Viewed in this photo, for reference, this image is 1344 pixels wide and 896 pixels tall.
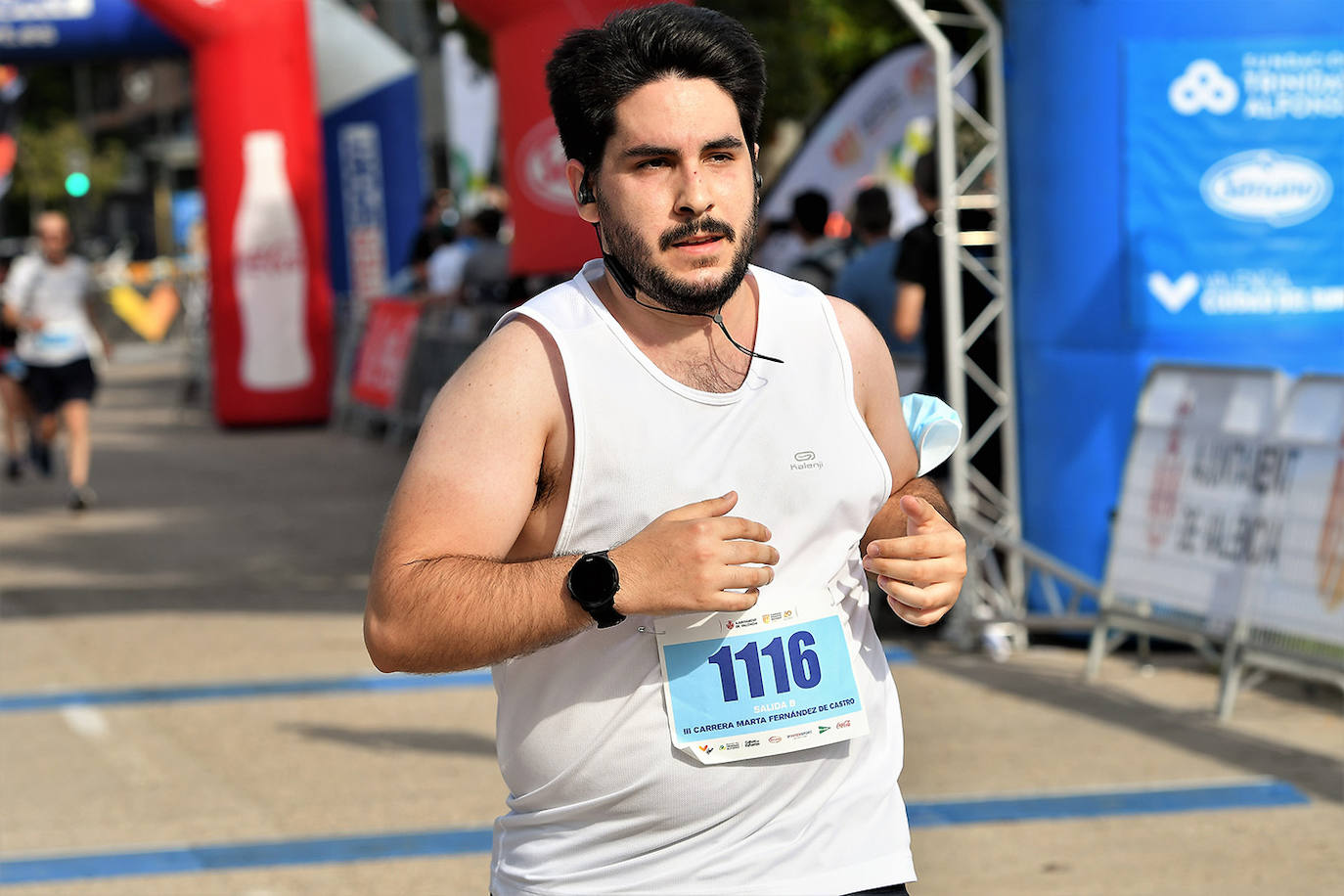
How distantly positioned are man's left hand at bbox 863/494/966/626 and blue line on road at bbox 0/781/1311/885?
10.3ft

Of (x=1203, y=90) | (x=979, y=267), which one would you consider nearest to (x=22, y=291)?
(x=979, y=267)

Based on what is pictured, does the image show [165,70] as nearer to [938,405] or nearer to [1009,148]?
[1009,148]

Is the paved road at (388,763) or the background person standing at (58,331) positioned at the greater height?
the background person standing at (58,331)

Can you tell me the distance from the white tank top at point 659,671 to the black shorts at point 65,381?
1130cm

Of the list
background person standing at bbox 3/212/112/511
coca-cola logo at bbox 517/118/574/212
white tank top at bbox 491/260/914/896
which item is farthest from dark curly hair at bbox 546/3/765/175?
background person standing at bbox 3/212/112/511

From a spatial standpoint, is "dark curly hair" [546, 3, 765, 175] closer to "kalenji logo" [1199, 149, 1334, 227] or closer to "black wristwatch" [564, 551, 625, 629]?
"black wristwatch" [564, 551, 625, 629]

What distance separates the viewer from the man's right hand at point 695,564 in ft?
7.30

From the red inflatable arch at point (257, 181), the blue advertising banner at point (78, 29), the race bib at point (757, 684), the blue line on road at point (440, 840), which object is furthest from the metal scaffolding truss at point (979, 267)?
the blue advertising banner at point (78, 29)

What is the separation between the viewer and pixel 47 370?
515 inches

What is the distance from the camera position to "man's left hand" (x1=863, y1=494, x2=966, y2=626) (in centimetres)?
243

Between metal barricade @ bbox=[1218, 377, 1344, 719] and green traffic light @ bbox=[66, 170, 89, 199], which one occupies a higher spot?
green traffic light @ bbox=[66, 170, 89, 199]

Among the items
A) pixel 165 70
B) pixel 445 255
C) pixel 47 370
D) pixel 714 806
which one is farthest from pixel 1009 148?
pixel 165 70

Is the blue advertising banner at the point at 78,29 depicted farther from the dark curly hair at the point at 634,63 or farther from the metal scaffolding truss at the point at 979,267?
the dark curly hair at the point at 634,63

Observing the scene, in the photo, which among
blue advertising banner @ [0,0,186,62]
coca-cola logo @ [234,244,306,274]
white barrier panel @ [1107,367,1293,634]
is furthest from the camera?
blue advertising banner @ [0,0,186,62]
